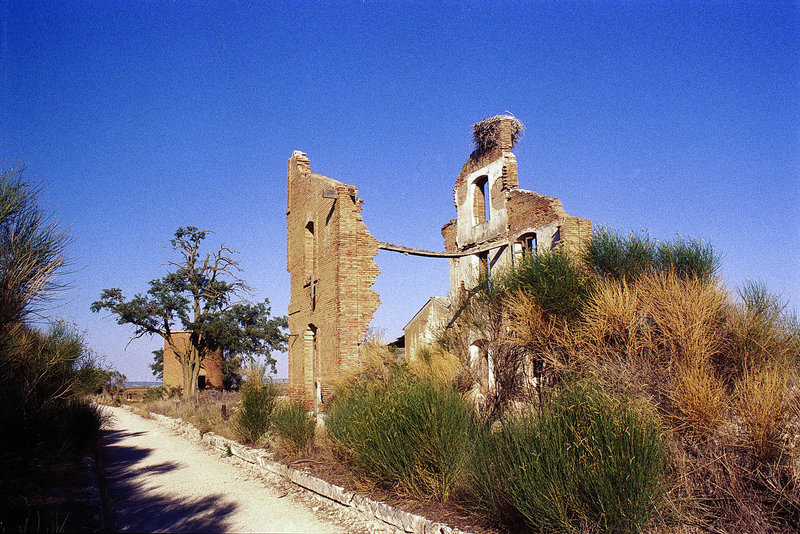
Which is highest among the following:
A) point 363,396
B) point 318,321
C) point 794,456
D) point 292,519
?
point 318,321

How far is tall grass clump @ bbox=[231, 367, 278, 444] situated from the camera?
11.9 metres

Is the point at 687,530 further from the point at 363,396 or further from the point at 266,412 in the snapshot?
the point at 266,412

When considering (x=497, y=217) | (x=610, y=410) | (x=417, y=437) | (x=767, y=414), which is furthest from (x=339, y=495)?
(x=497, y=217)

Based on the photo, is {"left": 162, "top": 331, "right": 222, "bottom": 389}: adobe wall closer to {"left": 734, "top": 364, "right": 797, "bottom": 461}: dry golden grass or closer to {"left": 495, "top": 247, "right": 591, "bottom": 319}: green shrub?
{"left": 495, "top": 247, "right": 591, "bottom": 319}: green shrub

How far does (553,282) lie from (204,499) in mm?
6616

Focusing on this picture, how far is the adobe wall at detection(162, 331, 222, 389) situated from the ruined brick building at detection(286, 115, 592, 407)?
21805mm

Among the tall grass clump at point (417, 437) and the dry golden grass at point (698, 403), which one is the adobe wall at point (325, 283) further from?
the dry golden grass at point (698, 403)

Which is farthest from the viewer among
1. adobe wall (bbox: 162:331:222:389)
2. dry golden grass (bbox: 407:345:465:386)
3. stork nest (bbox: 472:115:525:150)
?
adobe wall (bbox: 162:331:222:389)

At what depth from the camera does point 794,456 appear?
4.89 m

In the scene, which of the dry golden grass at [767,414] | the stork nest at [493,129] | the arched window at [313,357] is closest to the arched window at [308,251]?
the arched window at [313,357]

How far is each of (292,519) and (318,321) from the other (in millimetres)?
9201

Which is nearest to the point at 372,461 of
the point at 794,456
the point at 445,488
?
the point at 445,488

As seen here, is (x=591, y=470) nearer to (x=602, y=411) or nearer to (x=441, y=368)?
(x=602, y=411)

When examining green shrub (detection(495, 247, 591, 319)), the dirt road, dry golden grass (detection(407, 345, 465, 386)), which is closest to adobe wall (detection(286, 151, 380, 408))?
dry golden grass (detection(407, 345, 465, 386))
